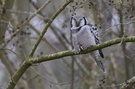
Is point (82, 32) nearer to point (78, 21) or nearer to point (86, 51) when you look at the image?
point (78, 21)

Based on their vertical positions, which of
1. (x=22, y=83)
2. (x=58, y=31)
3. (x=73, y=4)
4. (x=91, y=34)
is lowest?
(x=22, y=83)

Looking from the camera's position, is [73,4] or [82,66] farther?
[82,66]

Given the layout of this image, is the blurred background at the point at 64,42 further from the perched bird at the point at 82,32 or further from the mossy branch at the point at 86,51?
the mossy branch at the point at 86,51

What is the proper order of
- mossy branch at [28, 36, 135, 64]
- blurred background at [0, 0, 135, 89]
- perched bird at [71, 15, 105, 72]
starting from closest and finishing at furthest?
mossy branch at [28, 36, 135, 64]
perched bird at [71, 15, 105, 72]
blurred background at [0, 0, 135, 89]

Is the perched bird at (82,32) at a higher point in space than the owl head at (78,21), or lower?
lower

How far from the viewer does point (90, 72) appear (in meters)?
6.81

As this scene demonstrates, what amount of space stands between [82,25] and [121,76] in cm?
380

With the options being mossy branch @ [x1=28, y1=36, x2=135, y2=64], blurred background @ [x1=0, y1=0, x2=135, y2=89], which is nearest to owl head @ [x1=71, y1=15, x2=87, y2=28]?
mossy branch @ [x1=28, y1=36, x2=135, y2=64]

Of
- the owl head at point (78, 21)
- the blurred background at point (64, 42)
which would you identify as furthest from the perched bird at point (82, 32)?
the blurred background at point (64, 42)

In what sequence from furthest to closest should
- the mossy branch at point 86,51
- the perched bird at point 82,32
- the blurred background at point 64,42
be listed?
the blurred background at point 64,42, the perched bird at point 82,32, the mossy branch at point 86,51

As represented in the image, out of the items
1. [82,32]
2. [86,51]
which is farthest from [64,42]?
[86,51]

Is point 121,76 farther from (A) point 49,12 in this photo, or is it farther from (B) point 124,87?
(B) point 124,87

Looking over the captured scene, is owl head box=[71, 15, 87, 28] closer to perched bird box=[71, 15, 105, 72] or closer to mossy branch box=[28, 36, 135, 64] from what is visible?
perched bird box=[71, 15, 105, 72]

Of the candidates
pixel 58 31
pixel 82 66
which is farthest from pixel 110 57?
pixel 58 31
